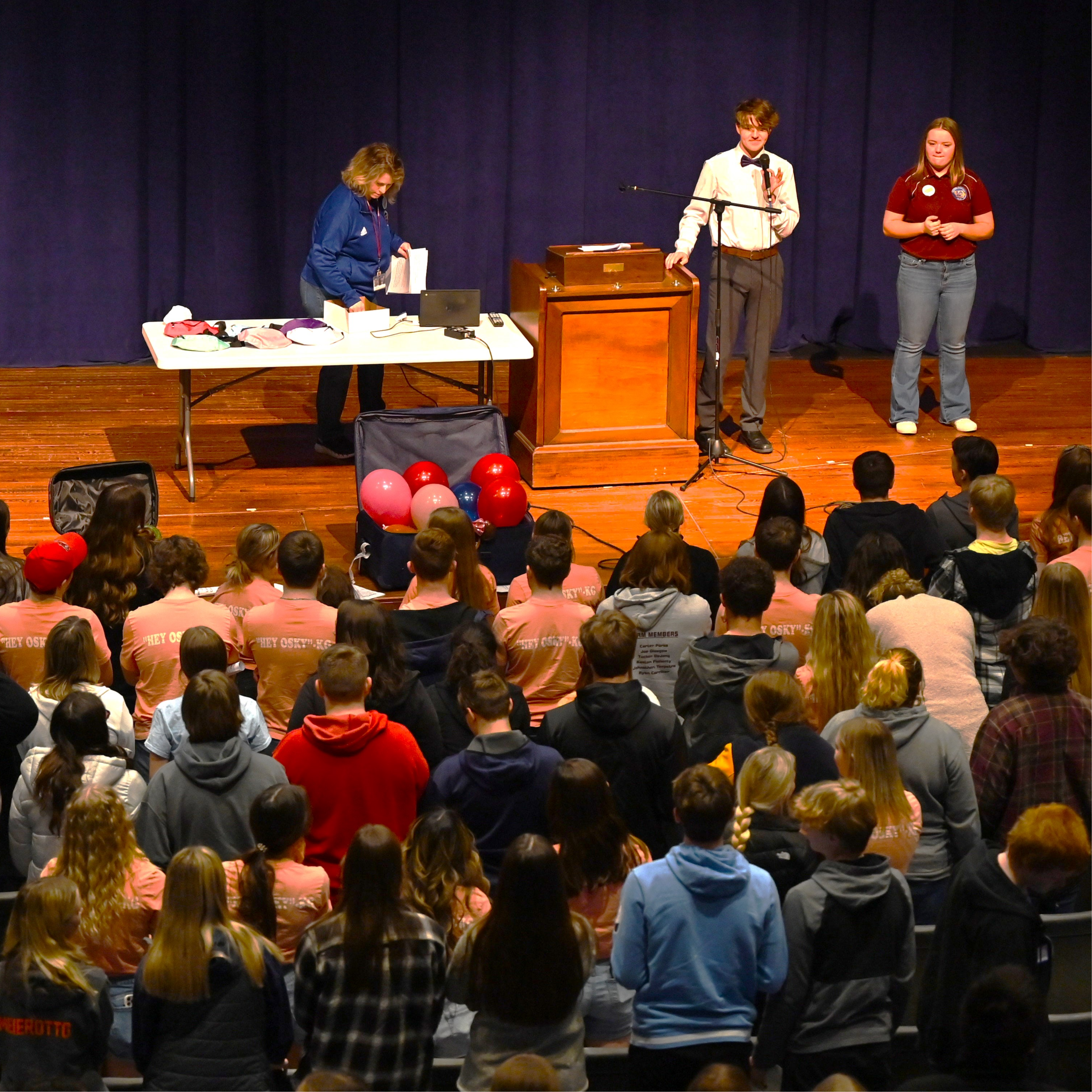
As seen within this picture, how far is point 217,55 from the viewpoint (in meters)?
8.79

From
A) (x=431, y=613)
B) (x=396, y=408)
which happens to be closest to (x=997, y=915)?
(x=431, y=613)

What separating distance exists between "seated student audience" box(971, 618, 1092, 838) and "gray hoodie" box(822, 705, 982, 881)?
105mm

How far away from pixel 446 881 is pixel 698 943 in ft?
1.69

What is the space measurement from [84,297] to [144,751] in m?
5.52

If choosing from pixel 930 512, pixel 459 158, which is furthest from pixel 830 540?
pixel 459 158

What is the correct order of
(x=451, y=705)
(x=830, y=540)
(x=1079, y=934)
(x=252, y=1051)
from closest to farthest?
Answer: 1. (x=252, y=1051)
2. (x=1079, y=934)
3. (x=451, y=705)
4. (x=830, y=540)

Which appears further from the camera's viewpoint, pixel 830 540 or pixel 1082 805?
pixel 830 540

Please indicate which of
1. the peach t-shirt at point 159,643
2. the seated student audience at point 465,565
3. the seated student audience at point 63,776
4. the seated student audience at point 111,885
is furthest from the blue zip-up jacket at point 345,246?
the seated student audience at point 111,885

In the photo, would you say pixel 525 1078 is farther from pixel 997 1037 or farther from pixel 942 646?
pixel 942 646

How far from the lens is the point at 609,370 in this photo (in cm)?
705

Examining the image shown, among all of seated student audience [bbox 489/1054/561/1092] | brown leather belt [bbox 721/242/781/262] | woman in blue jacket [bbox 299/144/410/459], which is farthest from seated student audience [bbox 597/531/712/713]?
brown leather belt [bbox 721/242/781/262]

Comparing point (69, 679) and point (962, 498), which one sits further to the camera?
point (962, 498)

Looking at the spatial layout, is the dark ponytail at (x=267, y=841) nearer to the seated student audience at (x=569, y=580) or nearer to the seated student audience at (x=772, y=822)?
the seated student audience at (x=772, y=822)

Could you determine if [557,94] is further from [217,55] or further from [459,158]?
[217,55]
